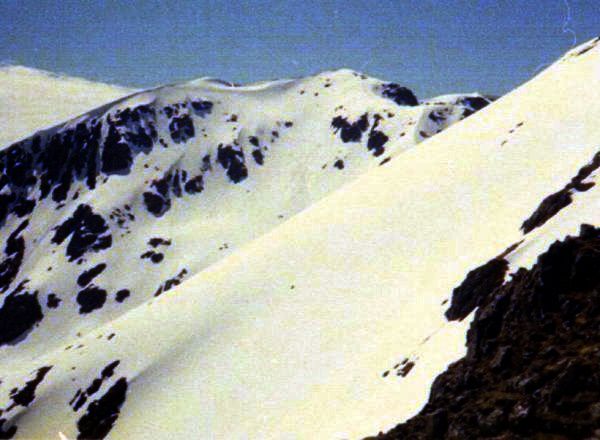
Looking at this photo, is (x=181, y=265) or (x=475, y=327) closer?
(x=475, y=327)

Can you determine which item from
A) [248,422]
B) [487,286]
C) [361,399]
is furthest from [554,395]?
[248,422]

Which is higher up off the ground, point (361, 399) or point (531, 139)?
point (531, 139)

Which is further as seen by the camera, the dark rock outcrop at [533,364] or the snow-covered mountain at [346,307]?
the snow-covered mountain at [346,307]

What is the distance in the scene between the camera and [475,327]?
3847cm

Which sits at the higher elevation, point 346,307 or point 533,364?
point 346,307

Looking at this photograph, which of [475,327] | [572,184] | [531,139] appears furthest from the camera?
[531,139]

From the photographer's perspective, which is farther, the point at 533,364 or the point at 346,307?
the point at 346,307

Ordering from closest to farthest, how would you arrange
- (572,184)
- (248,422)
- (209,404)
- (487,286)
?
(487,286)
(572,184)
(248,422)
(209,404)

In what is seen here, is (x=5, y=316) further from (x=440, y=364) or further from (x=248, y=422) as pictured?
(x=440, y=364)

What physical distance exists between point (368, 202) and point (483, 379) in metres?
71.0

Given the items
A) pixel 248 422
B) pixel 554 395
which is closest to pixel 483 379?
pixel 554 395

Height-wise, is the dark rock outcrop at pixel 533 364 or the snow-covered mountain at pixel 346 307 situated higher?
the snow-covered mountain at pixel 346 307

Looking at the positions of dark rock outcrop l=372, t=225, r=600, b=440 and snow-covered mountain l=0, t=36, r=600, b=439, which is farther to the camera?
snow-covered mountain l=0, t=36, r=600, b=439

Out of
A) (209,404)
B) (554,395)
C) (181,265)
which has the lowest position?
(554,395)
